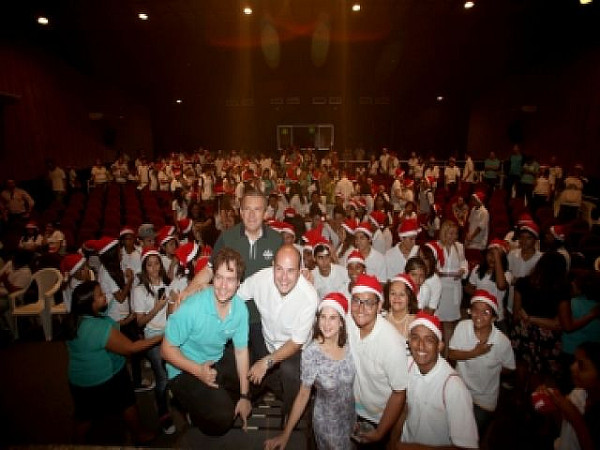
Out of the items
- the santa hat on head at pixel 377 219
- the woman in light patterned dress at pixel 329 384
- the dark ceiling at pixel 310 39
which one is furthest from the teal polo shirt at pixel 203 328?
the dark ceiling at pixel 310 39

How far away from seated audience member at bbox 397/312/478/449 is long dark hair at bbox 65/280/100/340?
2471 millimetres

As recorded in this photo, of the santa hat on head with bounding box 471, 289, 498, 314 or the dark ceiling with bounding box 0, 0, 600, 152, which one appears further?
the dark ceiling with bounding box 0, 0, 600, 152

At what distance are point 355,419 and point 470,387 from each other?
1.11m

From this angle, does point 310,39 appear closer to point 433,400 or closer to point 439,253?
point 439,253

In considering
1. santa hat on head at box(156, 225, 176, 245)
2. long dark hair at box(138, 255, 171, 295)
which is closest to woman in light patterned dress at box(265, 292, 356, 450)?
long dark hair at box(138, 255, 171, 295)

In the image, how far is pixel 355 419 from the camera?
258 centimetres

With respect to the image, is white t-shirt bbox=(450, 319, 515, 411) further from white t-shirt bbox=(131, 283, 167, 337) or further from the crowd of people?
white t-shirt bbox=(131, 283, 167, 337)

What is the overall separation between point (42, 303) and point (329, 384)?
5.48 meters

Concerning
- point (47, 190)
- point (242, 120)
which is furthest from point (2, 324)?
point (242, 120)

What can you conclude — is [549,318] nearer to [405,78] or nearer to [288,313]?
[288,313]

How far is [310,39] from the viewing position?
46.1 feet

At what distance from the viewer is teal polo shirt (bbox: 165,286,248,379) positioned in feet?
8.00

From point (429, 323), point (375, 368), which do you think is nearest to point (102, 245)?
point (375, 368)

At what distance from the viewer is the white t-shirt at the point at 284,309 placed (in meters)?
2.65
